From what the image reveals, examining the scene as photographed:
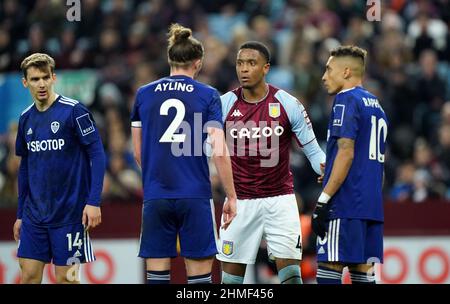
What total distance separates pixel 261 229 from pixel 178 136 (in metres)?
1.55

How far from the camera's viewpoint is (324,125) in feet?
48.7

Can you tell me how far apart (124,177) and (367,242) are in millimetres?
6253

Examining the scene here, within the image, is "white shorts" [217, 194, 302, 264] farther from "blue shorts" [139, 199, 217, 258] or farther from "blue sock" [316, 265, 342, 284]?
"blue shorts" [139, 199, 217, 258]

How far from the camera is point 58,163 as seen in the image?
364 inches

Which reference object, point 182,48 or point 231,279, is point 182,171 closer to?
point 182,48

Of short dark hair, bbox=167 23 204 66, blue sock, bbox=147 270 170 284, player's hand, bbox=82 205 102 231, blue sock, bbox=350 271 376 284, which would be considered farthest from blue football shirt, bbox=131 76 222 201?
blue sock, bbox=350 271 376 284

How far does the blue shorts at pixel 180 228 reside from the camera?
8758 millimetres

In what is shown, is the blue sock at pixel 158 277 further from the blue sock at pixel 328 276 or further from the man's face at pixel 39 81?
the man's face at pixel 39 81

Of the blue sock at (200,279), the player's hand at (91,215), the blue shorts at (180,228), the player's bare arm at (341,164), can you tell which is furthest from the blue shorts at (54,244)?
the player's bare arm at (341,164)

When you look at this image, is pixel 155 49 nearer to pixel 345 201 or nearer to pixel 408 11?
pixel 408 11

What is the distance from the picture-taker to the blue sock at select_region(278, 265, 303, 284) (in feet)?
31.4

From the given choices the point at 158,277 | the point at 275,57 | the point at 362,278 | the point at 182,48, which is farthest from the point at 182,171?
the point at 275,57

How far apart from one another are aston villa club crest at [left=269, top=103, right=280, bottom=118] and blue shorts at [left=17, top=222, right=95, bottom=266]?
2.02 m
